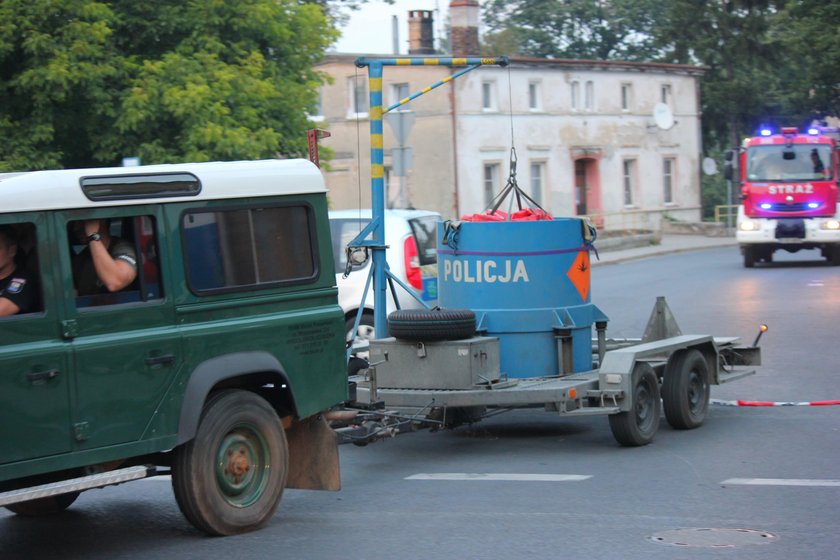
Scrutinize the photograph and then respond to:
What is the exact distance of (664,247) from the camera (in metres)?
43.5

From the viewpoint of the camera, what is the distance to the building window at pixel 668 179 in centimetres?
5409

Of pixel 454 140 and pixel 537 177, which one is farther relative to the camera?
pixel 537 177

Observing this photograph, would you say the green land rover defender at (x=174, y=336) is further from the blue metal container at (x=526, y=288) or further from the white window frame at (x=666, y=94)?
the white window frame at (x=666, y=94)

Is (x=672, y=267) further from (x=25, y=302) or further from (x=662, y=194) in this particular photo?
(x=25, y=302)

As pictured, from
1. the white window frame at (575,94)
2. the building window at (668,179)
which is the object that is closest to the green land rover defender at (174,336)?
the white window frame at (575,94)

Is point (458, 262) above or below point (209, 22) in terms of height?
below

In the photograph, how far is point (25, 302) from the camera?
6.46 meters

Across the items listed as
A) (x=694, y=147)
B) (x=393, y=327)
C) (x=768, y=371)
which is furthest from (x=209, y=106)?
(x=694, y=147)

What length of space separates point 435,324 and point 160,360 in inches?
125

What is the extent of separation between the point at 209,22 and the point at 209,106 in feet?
5.62

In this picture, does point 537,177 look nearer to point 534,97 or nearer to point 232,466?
point 534,97

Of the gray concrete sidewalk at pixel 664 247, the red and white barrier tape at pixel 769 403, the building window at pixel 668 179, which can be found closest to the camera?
the red and white barrier tape at pixel 769 403

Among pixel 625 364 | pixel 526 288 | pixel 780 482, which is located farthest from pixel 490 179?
pixel 780 482

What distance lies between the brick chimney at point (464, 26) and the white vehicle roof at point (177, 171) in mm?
37068
